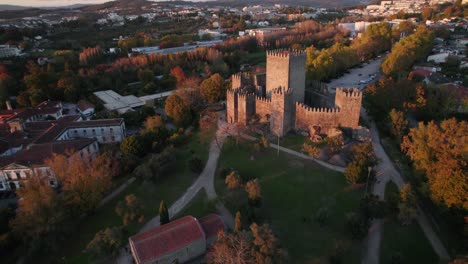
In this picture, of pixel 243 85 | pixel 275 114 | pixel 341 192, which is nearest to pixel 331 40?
pixel 243 85

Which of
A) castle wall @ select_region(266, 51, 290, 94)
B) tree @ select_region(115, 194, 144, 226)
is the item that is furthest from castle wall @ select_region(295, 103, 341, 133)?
tree @ select_region(115, 194, 144, 226)

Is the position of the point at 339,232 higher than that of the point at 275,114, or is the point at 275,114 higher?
the point at 275,114

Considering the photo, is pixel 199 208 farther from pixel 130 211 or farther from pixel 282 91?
pixel 282 91

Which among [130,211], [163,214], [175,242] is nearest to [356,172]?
[175,242]

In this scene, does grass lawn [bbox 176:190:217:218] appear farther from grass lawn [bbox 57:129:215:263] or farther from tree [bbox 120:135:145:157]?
tree [bbox 120:135:145:157]

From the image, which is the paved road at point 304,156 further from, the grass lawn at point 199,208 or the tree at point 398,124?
the grass lawn at point 199,208

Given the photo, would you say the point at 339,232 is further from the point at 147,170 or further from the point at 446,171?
the point at 147,170
